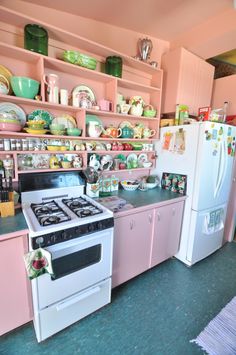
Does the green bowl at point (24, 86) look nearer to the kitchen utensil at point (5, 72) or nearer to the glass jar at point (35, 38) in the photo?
the kitchen utensil at point (5, 72)

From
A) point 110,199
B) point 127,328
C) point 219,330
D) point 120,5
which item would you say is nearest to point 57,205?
point 110,199

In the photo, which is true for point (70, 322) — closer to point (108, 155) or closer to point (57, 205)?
point (57, 205)

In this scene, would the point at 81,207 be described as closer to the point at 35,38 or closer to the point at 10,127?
the point at 10,127

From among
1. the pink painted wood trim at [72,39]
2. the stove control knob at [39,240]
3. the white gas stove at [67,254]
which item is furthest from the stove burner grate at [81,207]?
the pink painted wood trim at [72,39]

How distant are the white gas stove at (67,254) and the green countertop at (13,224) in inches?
1.8

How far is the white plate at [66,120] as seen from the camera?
1691 mm

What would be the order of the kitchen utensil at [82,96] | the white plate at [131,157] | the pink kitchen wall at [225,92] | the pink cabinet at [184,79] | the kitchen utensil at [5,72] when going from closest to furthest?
the kitchen utensil at [5,72] < the kitchen utensil at [82,96] < the pink cabinet at [184,79] < the white plate at [131,157] < the pink kitchen wall at [225,92]

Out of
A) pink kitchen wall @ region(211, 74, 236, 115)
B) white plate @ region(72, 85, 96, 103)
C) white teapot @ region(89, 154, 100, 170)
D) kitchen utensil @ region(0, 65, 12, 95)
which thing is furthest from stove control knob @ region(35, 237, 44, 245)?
pink kitchen wall @ region(211, 74, 236, 115)

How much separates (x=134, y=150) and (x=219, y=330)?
1.76 m

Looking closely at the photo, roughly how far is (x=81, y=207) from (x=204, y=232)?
1415 mm

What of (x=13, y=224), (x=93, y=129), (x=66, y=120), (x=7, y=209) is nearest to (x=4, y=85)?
(x=66, y=120)

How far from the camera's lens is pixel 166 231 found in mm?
1908

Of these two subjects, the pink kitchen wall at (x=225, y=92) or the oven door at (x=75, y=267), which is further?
the pink kitchen wall at (x=225, y=92)

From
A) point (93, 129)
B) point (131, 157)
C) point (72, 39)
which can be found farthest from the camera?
point (131, 157)
